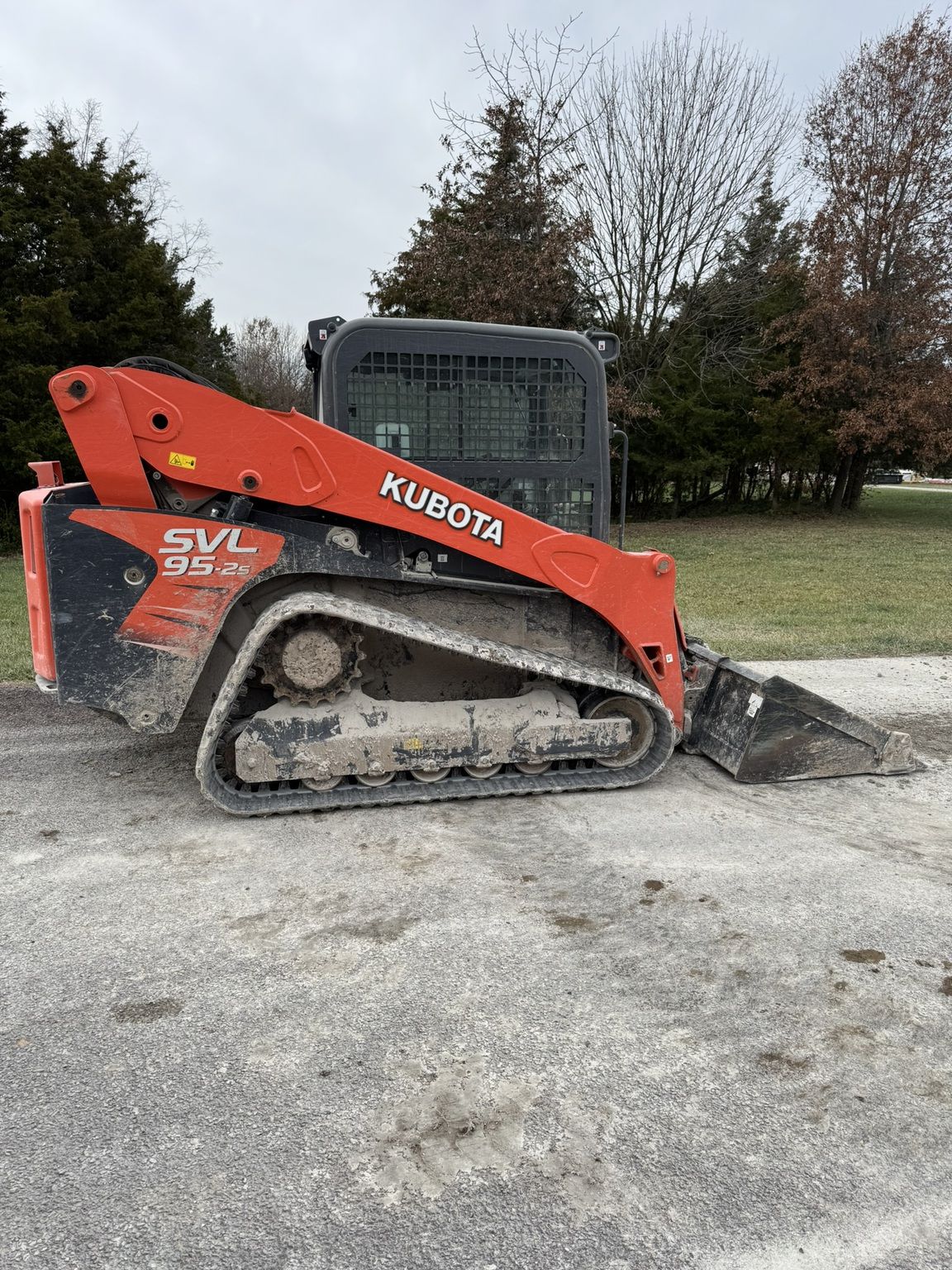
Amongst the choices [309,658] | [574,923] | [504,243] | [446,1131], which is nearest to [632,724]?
[574,923]

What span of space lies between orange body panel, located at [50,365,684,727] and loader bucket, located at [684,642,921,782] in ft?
2.95

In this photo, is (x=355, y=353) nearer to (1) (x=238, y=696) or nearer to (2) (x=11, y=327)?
(1) (x=238, y=696)

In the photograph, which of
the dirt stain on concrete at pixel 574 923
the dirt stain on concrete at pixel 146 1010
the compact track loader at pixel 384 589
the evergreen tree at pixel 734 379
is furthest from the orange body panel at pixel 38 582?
the evergreen tree at pixel 734 379

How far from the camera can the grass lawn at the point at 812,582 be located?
8.53m

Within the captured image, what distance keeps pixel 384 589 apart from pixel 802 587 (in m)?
9.44

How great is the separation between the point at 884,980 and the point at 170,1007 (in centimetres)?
219

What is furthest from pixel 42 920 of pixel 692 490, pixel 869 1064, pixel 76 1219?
pixel 692 490

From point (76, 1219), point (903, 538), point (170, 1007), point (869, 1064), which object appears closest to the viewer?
point (76, 1219)

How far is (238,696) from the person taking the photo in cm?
395

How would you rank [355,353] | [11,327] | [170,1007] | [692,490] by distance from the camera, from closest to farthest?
1. [170,1007]
2. [355,353]
3. [11,327]
4. [692,490]

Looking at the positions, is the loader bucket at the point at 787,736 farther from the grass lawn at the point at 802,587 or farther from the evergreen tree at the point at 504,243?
the evergreen tree at the point at 504,243

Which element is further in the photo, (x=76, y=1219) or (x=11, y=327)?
(x=11, y=327)

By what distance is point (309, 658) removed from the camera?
13.0 ft

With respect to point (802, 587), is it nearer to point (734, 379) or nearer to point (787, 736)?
point (787, 736)
